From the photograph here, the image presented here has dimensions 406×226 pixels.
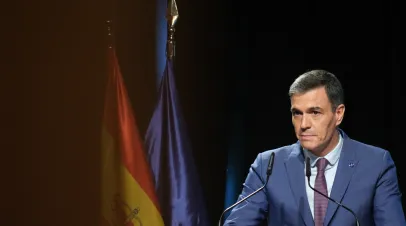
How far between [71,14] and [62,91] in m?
0.42

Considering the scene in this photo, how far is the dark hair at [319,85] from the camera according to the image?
2.33 meters

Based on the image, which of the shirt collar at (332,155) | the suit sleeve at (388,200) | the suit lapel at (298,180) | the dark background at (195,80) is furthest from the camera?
the dark background at (195,80)

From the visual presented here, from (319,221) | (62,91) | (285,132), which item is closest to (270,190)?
(319,221)

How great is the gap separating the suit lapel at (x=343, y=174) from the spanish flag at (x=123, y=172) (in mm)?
1039

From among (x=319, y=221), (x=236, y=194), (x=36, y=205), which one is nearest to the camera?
(x=319, y=221)

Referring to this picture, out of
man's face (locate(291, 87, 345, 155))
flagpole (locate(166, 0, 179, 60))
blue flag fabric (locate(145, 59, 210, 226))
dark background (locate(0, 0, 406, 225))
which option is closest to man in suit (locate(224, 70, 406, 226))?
man's face (locate(291, 87, 345, 155))

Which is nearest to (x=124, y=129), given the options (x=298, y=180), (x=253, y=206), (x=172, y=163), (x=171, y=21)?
(x=172, y=163)

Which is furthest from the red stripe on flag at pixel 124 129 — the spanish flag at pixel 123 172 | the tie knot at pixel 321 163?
the tie knot at pixel 321 163

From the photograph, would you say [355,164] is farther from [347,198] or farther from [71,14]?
[71,14]

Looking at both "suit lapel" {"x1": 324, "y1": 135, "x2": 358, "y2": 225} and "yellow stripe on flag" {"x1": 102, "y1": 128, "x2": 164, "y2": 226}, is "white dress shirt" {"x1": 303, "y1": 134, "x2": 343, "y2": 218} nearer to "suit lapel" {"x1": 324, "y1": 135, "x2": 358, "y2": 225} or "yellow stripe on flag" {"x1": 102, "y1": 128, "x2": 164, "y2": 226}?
"suit lapel" {"x1": 324, "y1": 135, "x2": 358, "y2": 225}

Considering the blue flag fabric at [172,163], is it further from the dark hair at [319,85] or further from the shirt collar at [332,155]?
the dark hair at [319,85]

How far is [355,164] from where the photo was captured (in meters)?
2.38

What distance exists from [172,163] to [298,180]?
0.94 metres

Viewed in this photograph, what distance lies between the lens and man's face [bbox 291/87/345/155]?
2318mm
